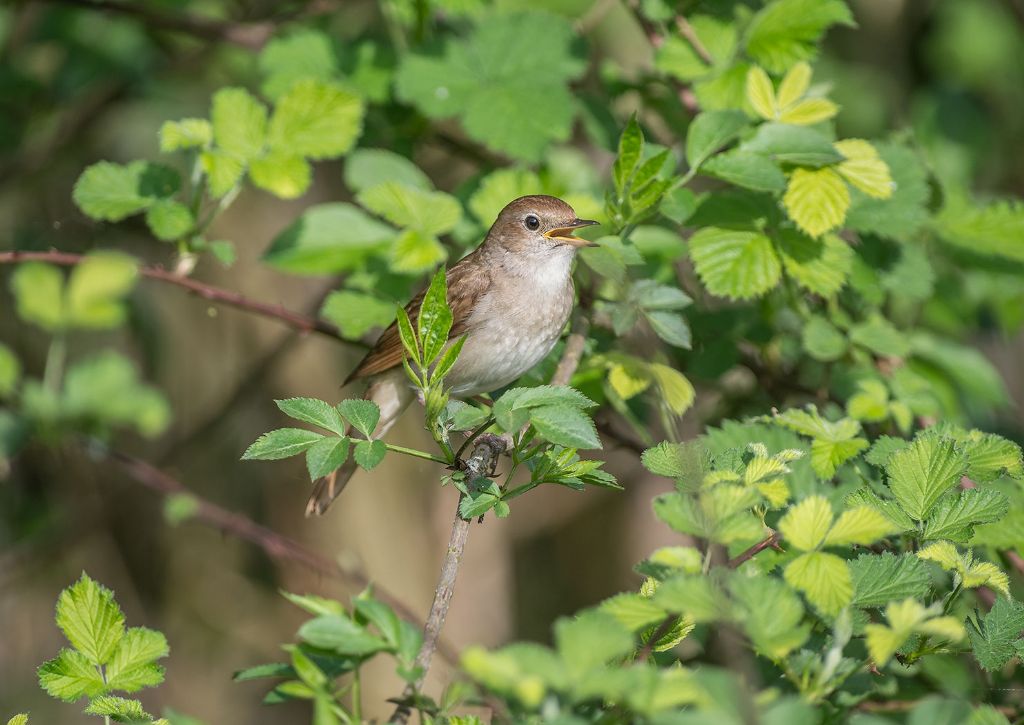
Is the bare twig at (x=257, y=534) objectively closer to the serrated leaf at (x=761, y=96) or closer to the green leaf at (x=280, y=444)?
the green leaf at (x=280, y=444)

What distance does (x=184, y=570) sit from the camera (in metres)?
5.80

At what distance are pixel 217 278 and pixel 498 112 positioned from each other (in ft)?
7.11

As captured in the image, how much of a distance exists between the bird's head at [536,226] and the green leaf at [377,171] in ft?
0.84

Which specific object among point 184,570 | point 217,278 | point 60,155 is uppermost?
point 60,155

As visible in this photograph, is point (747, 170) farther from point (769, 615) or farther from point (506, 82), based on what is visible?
point (769, 615)

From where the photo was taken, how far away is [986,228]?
3.10 m

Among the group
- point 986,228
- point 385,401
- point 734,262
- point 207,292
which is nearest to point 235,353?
point 385,401

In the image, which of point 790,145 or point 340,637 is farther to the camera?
point 790,145

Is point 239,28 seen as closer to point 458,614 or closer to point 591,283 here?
point 591,283

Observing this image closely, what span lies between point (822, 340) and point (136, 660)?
1.89m

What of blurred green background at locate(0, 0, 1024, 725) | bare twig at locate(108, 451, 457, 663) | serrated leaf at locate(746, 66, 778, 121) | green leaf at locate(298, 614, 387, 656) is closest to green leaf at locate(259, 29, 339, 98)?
blurred green background at locate(0, 0, 1024, 725)

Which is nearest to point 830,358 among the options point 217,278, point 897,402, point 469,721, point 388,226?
point 897,402

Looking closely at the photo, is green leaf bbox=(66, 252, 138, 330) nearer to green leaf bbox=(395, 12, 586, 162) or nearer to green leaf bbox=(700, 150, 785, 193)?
green leaf bbox=(395, 12, 586, 162)

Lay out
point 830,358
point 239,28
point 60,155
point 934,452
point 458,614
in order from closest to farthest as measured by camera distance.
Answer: point 934,452 < point 830,358 < point 239,28 < point 60,155 < point 458,614
